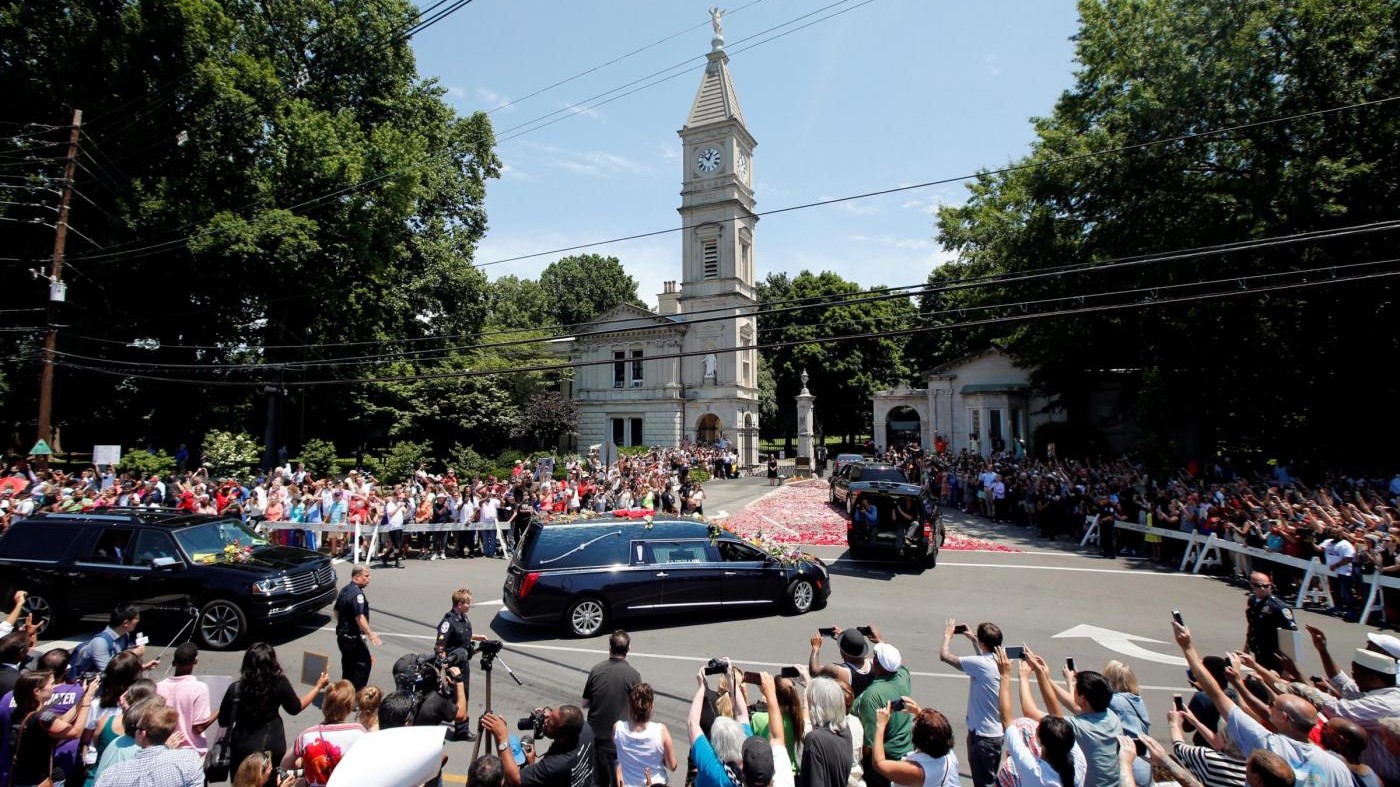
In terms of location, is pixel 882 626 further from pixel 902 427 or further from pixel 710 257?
pixel 902 427

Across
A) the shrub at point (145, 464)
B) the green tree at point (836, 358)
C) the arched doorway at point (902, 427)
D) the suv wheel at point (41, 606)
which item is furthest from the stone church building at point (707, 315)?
the suv wheel at point (41, 606)

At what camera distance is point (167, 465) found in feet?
84.8

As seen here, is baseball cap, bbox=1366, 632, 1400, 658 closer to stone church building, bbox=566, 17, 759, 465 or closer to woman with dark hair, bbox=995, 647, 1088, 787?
woman with dark hair, bbox=995, 647, 1088, 787

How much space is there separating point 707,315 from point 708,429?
8.44m

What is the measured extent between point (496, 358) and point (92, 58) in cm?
2051

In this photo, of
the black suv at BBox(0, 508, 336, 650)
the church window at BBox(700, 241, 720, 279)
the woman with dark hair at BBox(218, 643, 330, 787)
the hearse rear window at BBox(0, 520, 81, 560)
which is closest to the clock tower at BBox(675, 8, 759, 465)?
the church window at BBox(700, 241, 720, 279)

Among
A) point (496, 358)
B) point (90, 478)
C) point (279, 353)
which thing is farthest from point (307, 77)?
point (90, 478)

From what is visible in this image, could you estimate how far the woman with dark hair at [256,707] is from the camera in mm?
4703

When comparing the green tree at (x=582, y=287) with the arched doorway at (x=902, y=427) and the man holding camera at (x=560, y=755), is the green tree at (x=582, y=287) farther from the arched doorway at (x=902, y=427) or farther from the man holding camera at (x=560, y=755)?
the man holding camera at (x=560, y=755)

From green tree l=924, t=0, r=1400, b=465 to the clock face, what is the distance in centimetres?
2522

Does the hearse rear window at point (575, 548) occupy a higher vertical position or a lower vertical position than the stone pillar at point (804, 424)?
lower

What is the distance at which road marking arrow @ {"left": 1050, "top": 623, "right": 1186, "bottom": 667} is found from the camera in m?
8.98

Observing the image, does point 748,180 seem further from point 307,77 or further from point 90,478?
point 90,478

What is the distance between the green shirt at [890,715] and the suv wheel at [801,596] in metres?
5.89
